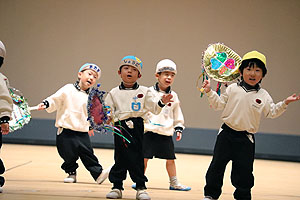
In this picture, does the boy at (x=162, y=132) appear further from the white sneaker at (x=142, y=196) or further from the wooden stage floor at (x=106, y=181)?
the white sneaker at (x=142, y=196)

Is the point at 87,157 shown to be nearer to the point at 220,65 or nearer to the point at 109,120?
the point at 109,120

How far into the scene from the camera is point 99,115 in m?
3.77

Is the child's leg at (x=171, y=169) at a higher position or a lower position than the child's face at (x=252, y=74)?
lower

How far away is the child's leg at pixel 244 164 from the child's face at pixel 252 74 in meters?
0.42

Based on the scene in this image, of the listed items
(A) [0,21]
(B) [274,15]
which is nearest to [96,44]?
(A) [0,21]

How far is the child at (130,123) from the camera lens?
3764 millimetres

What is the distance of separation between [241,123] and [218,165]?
376 mm

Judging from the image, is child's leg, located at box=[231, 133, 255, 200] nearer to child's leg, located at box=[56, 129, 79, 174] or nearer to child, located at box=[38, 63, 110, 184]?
child, located at box=[38, 63, 110, 184]

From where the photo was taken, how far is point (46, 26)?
875 cm

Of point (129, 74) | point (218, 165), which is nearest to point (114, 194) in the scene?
point (218, 165)

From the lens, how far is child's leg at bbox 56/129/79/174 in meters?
4.64

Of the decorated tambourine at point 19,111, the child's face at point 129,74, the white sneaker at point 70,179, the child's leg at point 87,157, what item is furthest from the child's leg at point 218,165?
the decorated tambourine at point 19,111

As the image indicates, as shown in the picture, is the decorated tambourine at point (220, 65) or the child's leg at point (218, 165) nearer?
the child's leg at point (218, 165)

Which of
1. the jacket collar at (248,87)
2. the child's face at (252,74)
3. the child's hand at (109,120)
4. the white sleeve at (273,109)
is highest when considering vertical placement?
the child's face at (252,74)
